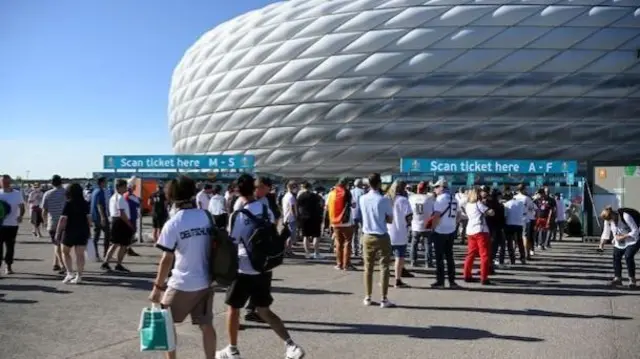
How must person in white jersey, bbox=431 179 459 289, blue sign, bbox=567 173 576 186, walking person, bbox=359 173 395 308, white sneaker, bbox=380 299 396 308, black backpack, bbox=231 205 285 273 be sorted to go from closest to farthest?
black backpack, bbox=231 205 285 273, white sneaker, bbox=380 299 396 308, walking person, bbox=359 173 395 308, person in white jersey, bbox=431 179 459 289, blue sign, bbox=567 173 576 186

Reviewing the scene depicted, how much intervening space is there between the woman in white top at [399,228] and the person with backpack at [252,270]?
4.60m

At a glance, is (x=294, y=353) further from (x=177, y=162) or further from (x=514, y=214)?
(x=177, y=162)

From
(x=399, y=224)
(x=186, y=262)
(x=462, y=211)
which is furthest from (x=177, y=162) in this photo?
(x=186, y=262)

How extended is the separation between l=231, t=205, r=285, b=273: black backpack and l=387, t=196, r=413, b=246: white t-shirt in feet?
15.0

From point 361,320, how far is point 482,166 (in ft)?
57.2

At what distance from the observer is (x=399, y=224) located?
10.1m

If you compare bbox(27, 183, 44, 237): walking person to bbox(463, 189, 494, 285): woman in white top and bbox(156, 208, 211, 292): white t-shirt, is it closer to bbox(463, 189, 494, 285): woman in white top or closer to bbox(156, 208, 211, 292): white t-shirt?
bbox(463, 189, 494, 285): woman in white top

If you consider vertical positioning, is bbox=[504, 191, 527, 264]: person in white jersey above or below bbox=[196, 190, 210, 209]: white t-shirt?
below

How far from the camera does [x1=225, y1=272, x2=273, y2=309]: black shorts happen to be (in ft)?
17.8

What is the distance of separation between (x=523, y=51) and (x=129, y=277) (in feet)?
96.9

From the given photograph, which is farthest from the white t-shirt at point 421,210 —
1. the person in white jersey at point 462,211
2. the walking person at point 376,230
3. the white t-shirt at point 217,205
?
the white t-shirt at point 217,205

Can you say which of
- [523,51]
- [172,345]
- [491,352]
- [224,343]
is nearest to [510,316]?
[491,352]

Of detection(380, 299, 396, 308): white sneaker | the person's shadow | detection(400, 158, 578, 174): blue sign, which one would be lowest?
the person's shadow

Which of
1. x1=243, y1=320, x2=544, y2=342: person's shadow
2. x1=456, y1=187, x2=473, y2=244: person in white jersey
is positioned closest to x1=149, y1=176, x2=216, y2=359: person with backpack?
x1=243, y1=320, x2=544, y2=342: person's shadow
